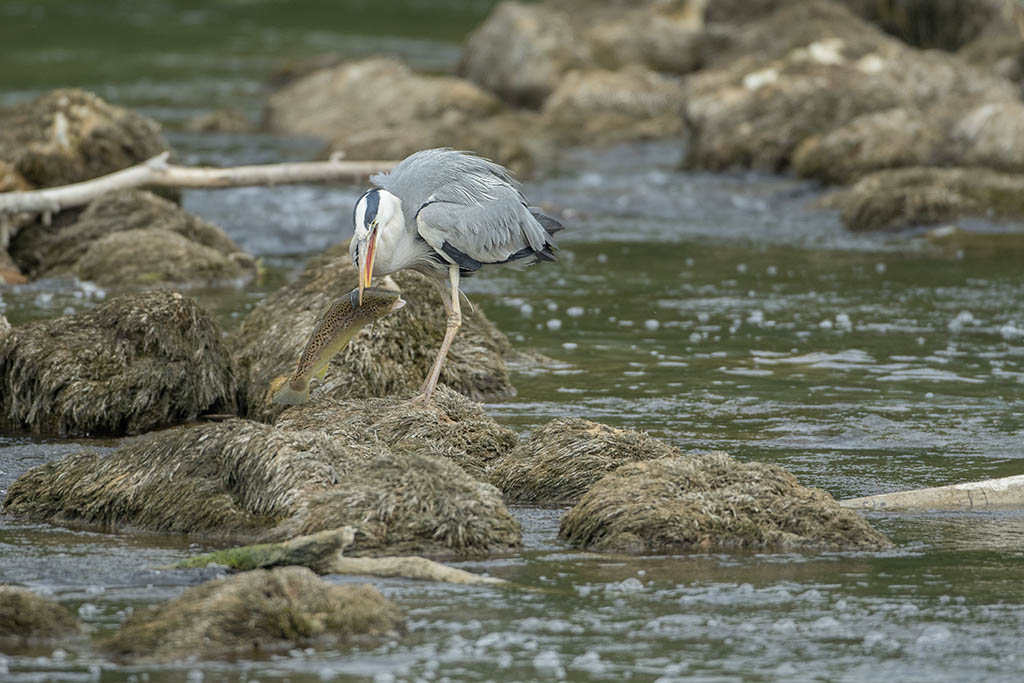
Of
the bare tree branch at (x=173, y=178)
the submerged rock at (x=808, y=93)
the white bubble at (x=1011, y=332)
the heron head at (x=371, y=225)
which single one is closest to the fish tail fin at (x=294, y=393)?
the heron head at (x=371, y=225)

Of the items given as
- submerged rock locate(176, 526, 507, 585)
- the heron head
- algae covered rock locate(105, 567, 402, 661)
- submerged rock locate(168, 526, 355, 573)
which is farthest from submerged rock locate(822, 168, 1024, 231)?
algae covered rock locate(105, 567, 402, 661)

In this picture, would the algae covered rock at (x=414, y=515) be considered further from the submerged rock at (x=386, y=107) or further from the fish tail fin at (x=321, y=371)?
the submerged rock at (x=386, y=107)

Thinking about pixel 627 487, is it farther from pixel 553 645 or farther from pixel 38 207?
pixel 38 207

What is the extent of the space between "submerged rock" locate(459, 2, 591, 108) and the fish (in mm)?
18690

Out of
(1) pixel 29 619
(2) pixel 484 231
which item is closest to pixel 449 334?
(2) pixel 484 231

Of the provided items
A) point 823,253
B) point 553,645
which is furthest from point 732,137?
point 553,645

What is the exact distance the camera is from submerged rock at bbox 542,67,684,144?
84.6 feet

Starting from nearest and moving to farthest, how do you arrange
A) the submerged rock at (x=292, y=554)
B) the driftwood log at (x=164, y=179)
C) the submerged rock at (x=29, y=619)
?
1. the submerged rock at (x=29, y=619)
2. the submerged rock at (x=292, y=554)
3. the driftwood log at (x=164, y=179)

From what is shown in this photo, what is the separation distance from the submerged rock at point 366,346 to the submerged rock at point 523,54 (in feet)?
54.2

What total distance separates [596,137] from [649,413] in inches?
611

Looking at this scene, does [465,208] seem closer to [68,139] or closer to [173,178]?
[173,178]

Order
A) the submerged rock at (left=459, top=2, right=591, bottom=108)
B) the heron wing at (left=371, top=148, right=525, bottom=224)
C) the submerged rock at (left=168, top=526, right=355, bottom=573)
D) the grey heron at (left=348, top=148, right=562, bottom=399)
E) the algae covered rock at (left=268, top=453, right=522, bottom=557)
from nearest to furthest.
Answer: the submerged rock at (left=168, top=526, right=355, bottom=573)
the algae covered rock at (left=268, top=453, right=522, bottom=557)
the grey heron at (left=348, top=148, right=562, bottom=399)
the heron wing at (left=371, top=148, right=525, bottom=224)
the submerged rock at (left=459, top=2, right=591, bottom=108)

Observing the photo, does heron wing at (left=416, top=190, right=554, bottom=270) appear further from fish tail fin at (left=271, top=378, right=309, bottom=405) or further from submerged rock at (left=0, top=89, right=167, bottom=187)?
submerged rock at (left=0, top=89, right=167, bottom=187)

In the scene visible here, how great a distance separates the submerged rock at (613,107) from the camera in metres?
25.8
